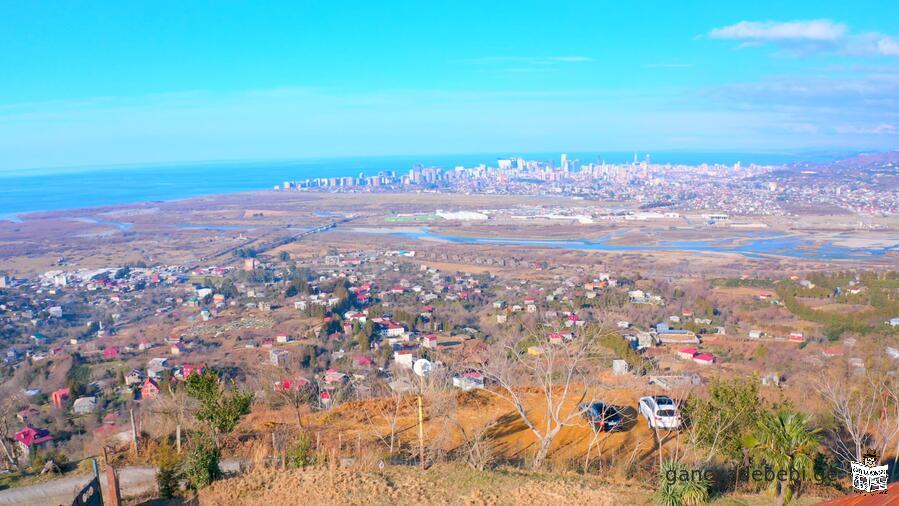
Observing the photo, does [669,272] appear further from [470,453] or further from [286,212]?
[286,212]

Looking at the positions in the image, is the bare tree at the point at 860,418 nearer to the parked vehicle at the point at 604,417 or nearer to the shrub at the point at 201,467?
the parked vehicle at the point at 604,417

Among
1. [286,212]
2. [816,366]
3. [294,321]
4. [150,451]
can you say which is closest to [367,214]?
[286,212]

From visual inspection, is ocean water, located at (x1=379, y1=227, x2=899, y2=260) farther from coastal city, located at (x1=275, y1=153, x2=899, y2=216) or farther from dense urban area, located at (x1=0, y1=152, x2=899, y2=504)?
coastal city, located at (x1=275, y1=153, x2=899, y2=216)

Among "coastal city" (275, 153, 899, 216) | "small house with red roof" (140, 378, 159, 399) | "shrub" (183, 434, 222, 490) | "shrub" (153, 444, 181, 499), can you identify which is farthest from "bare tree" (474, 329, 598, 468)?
"coastal city" (275, 153, 899, 216)

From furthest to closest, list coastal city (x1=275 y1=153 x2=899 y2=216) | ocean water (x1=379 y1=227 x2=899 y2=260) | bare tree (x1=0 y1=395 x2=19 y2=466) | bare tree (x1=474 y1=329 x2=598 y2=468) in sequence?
coastal city (x1=275 y1=153 x2=899 y2=216)
ocean water (x1=379 y1=227 x2=899 y2=260)
bare tree (x1=0 y1=395 x2=19 y2=466)
bare tree (x1=474 y1=329 x2=598 y2=468)

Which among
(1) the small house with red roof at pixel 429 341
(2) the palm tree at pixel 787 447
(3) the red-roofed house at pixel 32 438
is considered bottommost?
(1) the small house with red roof at pixel 429 341

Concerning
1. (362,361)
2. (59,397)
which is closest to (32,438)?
(59,397)

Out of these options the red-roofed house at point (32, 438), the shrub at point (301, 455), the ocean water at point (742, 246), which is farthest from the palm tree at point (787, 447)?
the ocean water at point (742, 246)
